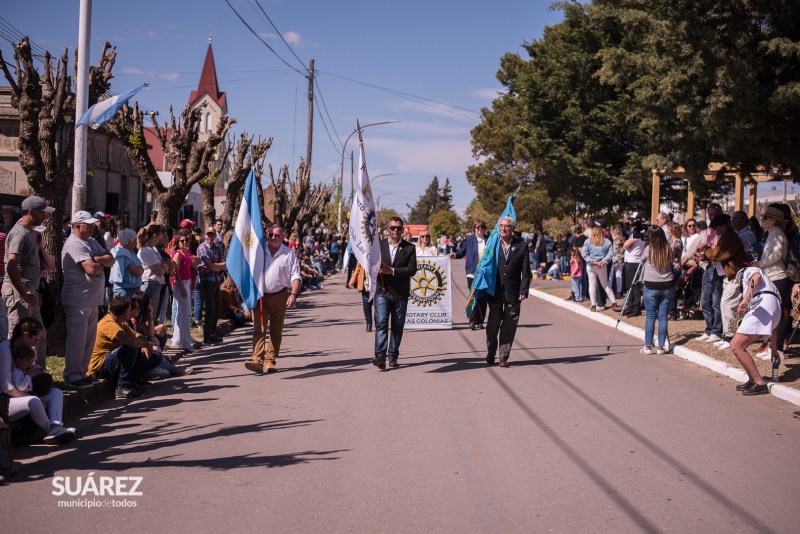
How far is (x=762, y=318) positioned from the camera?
9.32 metres

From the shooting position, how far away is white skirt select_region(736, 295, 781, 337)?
9289 millimetres

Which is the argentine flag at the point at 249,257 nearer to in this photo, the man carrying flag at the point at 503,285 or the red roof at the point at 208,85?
the man carrying flag at the point at 503,285

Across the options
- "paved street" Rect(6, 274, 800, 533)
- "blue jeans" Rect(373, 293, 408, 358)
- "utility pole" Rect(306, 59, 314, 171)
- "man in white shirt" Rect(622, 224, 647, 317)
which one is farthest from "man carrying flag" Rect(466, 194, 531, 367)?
"utility pole" Rect(306, 59, 314, 171)

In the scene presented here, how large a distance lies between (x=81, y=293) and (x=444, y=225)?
4402 inches

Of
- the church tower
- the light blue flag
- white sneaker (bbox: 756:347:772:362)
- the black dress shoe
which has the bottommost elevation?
the black dress shoe

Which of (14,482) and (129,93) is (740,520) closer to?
(14,482)

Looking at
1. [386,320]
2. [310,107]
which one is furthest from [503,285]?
[310,107]

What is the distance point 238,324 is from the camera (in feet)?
58.3

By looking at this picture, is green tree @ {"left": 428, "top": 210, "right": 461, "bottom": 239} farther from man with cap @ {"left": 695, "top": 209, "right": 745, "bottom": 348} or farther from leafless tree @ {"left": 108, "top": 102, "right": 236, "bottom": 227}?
man with cap @ {"left": 695, "top": 209, "right": 745, "bottom": 348}

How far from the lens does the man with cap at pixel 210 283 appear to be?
565 inches

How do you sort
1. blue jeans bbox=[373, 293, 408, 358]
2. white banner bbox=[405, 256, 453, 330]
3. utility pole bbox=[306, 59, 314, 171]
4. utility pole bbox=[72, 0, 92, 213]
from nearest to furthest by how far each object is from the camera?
blue jeans bbox=[373, 293, 408, 358], utility pole bbox=[72, 0, 92, 213], white banner bbox=[405, 256, 453, 330], utility pole bbox=[306, 59, 314, 171]

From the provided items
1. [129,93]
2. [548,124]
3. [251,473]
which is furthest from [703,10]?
[548,124]

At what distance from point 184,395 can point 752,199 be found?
67.5 feet

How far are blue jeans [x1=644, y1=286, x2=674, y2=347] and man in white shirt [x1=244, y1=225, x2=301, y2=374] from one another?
17.0ft
